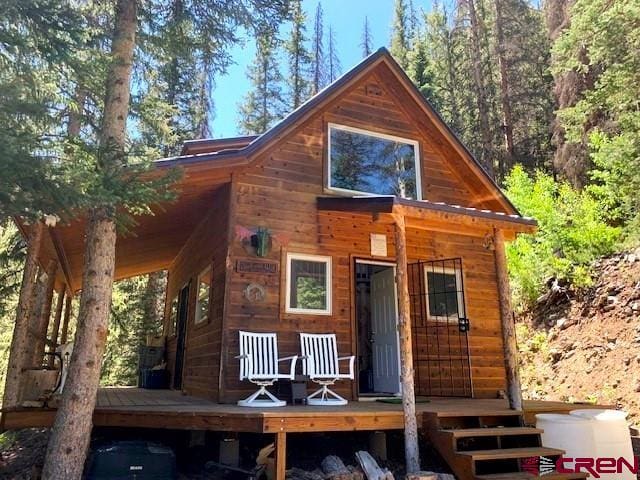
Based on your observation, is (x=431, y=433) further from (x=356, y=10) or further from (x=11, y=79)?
(x=356, y=10)

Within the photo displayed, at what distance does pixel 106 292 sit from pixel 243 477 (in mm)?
2266

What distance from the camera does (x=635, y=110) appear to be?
374 inches

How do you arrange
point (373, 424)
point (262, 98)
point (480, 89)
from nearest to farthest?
point (373, 424)
point (480, 89)
point (262, 98)

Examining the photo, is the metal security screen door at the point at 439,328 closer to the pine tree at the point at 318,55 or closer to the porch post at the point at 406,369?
the porch post at the point at 406,369

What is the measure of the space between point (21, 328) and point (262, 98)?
1826cm

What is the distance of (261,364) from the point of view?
557 cm

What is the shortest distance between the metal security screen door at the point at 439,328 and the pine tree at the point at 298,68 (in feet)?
56.3

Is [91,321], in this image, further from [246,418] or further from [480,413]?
[480,413]

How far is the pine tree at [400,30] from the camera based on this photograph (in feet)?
82.5

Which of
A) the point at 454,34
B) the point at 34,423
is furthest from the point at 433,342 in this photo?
the point at 454,34

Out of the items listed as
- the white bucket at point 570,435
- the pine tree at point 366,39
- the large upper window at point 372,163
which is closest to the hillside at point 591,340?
the white bucket at point 570,435

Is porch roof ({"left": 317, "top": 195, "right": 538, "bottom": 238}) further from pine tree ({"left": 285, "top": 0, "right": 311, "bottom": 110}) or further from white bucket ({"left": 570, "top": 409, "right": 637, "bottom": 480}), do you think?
pine tree ({"left": 285, "top": 0, "right": 311, "bottom": 110})

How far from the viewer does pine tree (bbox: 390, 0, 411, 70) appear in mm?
25141

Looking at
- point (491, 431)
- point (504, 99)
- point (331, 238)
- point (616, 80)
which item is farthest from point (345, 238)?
point (504, 99)
